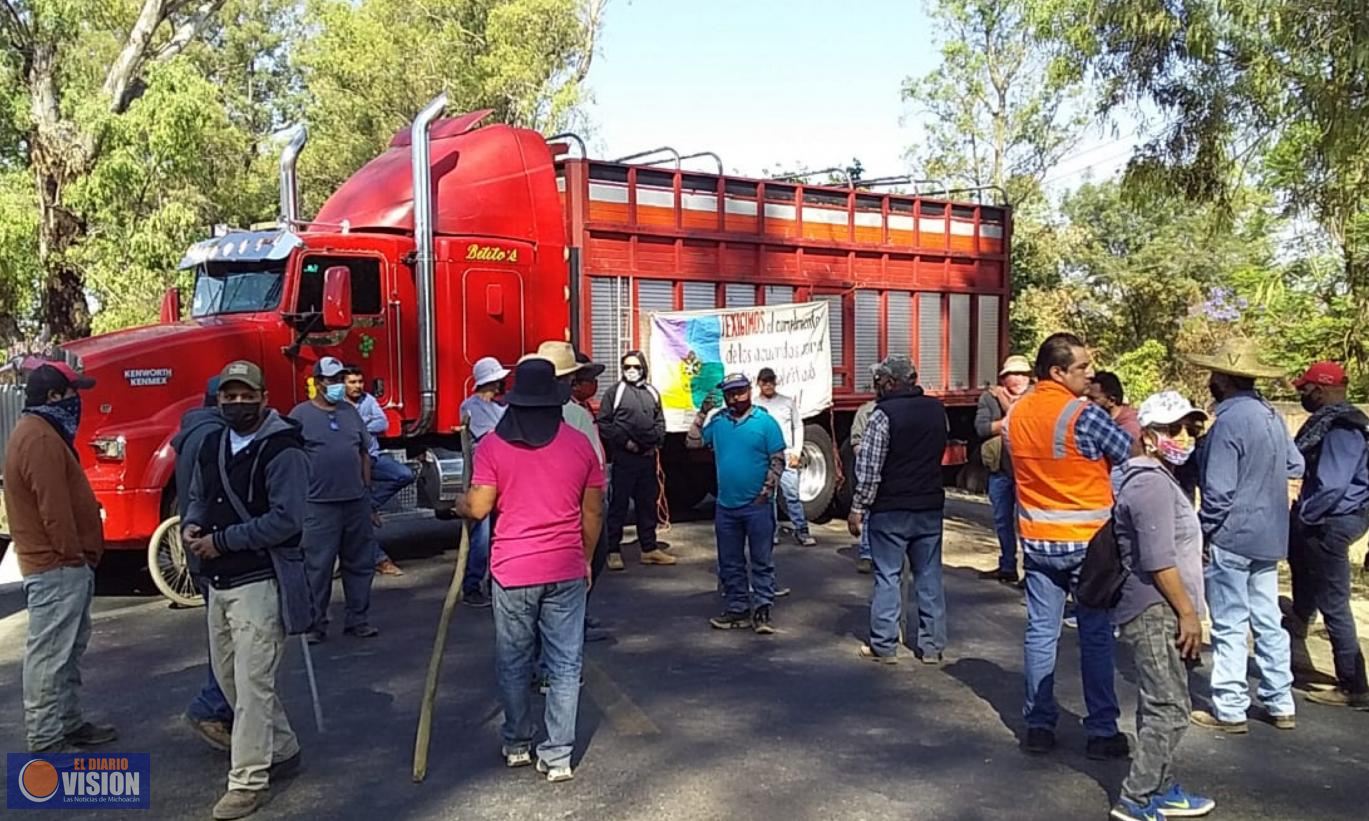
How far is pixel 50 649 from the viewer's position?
535 cm

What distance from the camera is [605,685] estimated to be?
6.54 m

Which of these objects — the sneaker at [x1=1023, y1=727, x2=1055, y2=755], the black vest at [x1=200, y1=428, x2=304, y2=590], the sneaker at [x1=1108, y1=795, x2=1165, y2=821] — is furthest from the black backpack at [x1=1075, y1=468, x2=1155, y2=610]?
the black vest at [x1=200, y1=428, x2=304, y2=590]

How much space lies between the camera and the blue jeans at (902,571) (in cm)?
693

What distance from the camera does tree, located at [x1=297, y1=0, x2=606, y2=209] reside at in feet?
82.9

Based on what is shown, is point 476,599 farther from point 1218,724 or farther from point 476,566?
point 1218,724

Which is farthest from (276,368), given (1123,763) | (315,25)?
(315,25)

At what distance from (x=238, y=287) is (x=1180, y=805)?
8049mm

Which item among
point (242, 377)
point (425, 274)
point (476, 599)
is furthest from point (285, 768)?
point (425, 274)

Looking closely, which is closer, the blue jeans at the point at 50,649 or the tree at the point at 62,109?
the blue jeans at the point at 50,649

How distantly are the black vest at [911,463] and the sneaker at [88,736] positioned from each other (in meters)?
4.15

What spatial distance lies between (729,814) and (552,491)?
1463mm

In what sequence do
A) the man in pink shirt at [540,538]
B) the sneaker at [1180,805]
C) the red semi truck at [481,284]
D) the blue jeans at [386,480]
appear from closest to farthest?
1. the sneaker at [1180,805]
2. the man in pink shirt at [540,538]
3. the red semi truck at [481,284]
4. the blue jeans at [386,480]

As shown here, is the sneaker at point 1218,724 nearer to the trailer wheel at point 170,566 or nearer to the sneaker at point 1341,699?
Result: the sneaker at point 1341,699

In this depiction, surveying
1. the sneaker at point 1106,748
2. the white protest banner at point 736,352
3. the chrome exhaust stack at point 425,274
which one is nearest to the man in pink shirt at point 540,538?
the sneaker at point 1106,748
